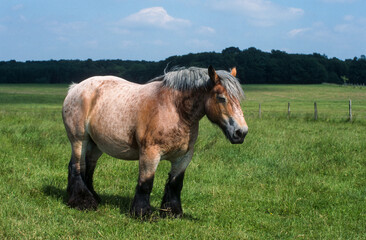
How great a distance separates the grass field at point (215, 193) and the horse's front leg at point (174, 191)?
230mm

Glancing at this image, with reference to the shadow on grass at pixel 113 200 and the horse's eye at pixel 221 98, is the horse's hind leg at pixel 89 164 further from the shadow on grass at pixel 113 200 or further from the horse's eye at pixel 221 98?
the horse's eye at pixel 221 98

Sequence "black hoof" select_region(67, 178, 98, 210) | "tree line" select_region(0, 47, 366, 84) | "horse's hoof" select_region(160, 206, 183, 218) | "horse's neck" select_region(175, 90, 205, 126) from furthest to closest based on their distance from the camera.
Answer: "tree line" select_region(0, 47, 366, 84), "black hoof" select_region(67, 178, 98, 210), "horse's hoof" select_region(160, 206, 183, 218), "horse's neck" select_region(175, 90, 205, 126)

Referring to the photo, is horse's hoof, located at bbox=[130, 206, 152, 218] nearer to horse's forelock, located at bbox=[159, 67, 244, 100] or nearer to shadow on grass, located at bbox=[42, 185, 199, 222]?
shadow on grass, located at bbox=[42, 185, 199, 222]

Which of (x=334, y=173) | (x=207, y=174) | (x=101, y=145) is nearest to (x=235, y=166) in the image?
(x=207, y=174)

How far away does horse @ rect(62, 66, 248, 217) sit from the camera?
4.91 metres

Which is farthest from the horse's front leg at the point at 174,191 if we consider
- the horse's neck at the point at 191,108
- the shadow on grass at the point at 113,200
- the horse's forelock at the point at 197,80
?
the horse's forelock at the point at 197,80

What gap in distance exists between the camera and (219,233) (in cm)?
494

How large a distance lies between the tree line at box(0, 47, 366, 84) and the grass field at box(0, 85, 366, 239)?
8075 centimetres

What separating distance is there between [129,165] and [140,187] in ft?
11.1

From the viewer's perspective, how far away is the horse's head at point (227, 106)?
4730 millimetres

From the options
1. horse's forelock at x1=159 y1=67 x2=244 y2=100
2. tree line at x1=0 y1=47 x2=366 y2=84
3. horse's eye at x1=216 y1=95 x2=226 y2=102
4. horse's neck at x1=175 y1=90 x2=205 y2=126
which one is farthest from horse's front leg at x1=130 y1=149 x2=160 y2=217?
tree line at x1=0 y1=47 x2=366 y2=84

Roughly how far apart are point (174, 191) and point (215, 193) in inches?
56.9

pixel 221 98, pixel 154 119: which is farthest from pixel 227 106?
pixel 154 119

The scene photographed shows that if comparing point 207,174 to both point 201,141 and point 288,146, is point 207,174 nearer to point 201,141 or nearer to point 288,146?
point 201,141
